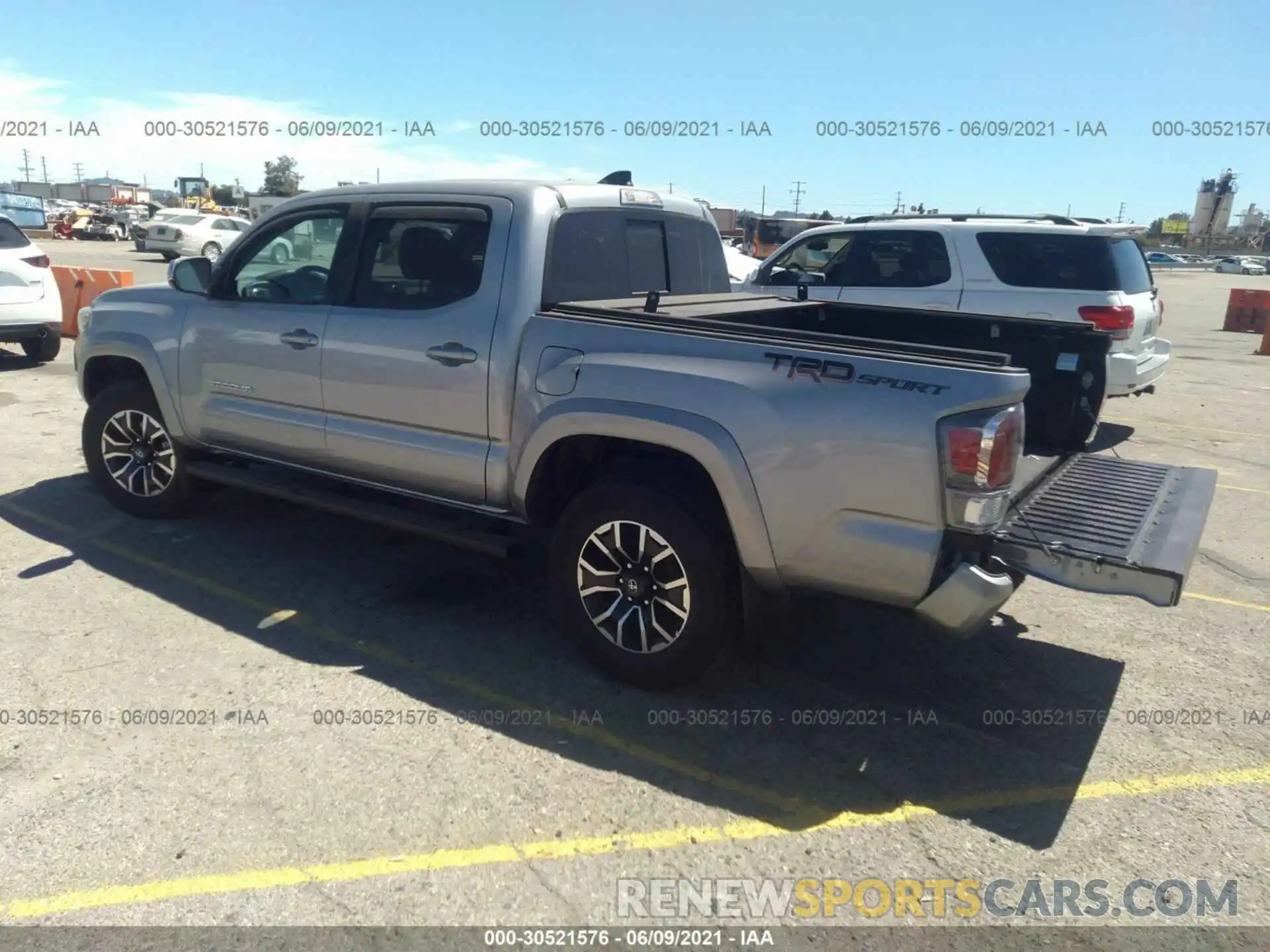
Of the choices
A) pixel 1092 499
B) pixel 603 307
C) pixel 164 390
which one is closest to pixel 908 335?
pixel 1092 499

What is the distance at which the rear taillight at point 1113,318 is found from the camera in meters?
7.80

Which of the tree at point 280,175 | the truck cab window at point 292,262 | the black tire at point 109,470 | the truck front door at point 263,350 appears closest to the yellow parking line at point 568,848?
the truck front door at point 263,350

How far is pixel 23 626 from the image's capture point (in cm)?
433

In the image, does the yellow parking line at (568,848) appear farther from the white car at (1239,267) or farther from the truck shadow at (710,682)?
the white car at (1239,267)

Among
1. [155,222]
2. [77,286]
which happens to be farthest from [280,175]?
[77,286]

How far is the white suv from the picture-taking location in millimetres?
7930

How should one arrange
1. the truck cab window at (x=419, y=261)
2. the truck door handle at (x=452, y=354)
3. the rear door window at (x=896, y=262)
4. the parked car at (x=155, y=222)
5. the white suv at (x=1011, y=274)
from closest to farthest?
the truck door handle at (x=452, y=354) < the truck cab window at (x=419, y=261) < the white suv at (x=1011, y=274) < the rear door window at (x=896, y=262) < the parked car at (x=155, y=222)

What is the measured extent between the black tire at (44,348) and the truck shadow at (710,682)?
6.08m

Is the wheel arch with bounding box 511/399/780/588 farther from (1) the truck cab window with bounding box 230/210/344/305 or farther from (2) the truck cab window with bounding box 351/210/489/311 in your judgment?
(1) the truck cab window with bounding box 230/210/344/305

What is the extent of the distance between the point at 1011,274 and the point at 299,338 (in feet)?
20.5

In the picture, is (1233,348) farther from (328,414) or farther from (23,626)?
(23,626)

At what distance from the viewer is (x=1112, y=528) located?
359 cm

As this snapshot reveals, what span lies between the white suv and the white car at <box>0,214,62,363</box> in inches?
298

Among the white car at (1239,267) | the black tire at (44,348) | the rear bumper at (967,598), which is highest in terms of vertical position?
the rear bumper at (967,598)
